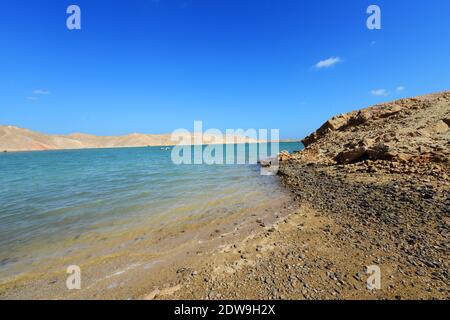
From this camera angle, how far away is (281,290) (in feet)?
10.9

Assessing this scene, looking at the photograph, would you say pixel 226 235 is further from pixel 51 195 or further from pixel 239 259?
pixel 51 195

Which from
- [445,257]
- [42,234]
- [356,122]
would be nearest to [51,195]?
[42,234]

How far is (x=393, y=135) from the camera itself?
13953 millimetres

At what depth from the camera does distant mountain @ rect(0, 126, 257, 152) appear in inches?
4459

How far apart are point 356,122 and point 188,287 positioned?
25.1 m

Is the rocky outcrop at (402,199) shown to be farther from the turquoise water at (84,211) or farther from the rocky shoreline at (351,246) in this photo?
the turquoise water at (84,211)

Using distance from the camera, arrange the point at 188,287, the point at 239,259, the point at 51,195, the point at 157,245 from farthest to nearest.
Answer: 1. the point at 51,195
2. the point at 157,245
3. the point at 239,259
4. the point at 188,287

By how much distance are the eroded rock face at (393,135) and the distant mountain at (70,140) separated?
128622 mm

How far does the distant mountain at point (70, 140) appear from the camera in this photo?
372 ft

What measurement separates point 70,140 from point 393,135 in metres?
172

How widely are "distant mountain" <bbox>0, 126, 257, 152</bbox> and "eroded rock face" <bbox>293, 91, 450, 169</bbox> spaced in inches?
5064

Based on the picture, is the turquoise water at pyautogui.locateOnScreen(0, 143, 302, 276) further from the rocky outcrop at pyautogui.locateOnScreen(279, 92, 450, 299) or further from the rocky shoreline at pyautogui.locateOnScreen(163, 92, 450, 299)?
the rocky outcrop at pyautogui.locateOnScreen(279, 92, 450, 299)
